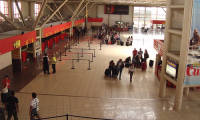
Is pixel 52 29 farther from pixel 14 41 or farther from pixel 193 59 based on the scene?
pixel 193 59

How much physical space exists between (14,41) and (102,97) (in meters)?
6.00

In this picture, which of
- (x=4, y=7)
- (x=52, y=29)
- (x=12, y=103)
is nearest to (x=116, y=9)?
(x=4, y=7)

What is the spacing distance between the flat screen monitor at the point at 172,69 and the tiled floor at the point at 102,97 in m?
1.35

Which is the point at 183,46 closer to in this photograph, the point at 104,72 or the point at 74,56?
the point at 104,72

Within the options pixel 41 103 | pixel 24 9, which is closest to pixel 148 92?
pixel 41 103

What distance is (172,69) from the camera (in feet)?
32.2

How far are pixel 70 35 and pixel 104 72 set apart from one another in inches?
744

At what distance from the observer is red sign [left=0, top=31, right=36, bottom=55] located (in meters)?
10.3

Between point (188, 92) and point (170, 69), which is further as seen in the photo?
point (188, 92)

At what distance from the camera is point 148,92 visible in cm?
1128

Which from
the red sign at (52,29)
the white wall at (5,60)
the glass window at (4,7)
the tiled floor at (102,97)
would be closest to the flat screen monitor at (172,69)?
the tiled floor at (102,97)

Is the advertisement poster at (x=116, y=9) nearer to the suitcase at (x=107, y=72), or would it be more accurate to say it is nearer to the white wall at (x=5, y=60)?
the white wall at (x=5, y=60)

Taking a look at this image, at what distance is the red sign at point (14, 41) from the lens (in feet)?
33.9

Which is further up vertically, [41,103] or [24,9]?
[24,9]
